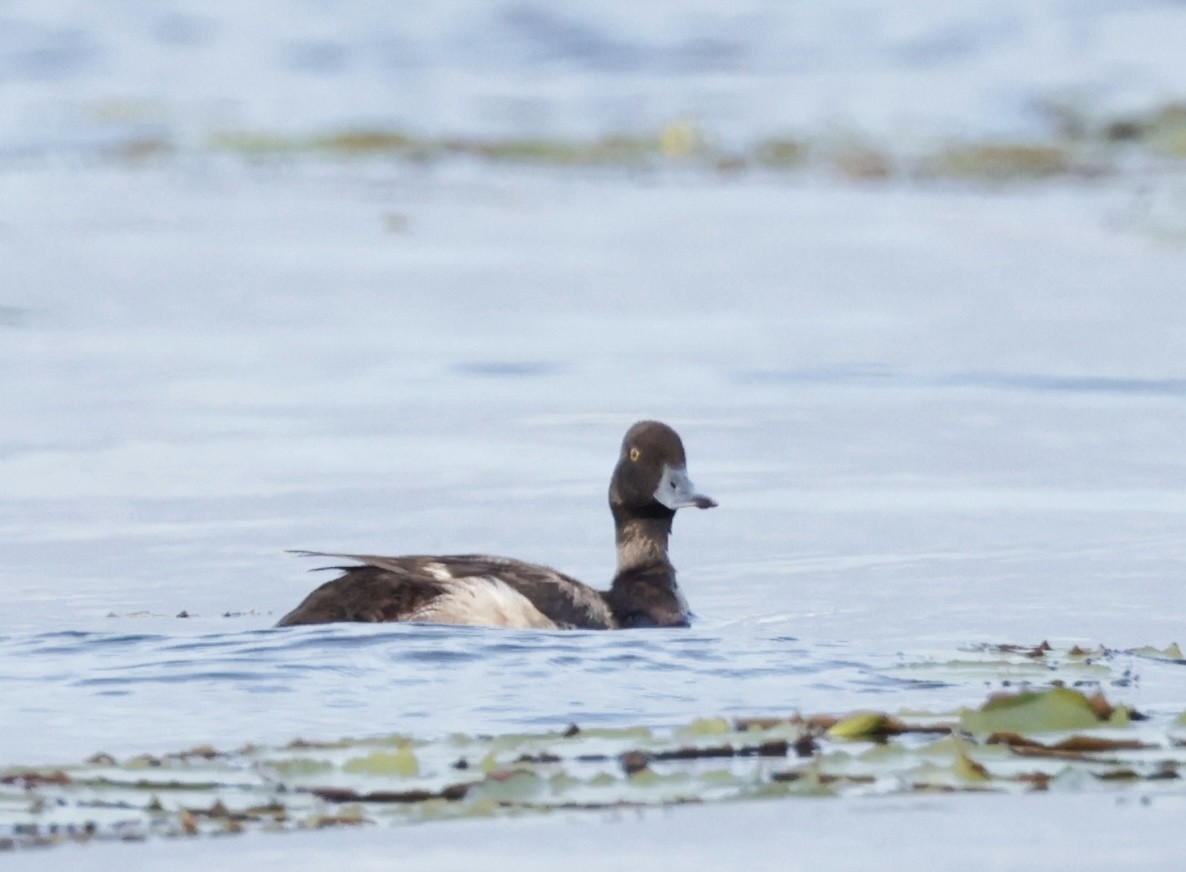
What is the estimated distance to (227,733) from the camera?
22.5ft

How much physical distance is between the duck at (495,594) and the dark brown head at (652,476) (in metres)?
0.02

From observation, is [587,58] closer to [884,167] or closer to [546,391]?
[884,167]

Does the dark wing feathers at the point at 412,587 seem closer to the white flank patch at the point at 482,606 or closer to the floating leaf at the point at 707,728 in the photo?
the white flank patch at the point at 482,606

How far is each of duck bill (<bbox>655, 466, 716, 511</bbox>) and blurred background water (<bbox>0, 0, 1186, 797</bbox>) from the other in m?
0.33

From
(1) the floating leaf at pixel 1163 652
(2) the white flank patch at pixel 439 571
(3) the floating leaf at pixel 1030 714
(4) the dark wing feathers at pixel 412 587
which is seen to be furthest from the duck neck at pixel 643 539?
(3) the floating leaf at pixel 1030 714

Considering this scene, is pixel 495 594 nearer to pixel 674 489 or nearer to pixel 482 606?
pixel 482 606

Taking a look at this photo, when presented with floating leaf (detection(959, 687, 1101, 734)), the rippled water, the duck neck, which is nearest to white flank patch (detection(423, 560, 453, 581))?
the rippled water

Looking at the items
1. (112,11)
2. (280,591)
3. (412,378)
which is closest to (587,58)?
(112,11)

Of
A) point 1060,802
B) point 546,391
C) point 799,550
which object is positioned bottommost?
point 1060,802

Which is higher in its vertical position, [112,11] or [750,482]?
[112,11]

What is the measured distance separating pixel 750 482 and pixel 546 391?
2.61 m

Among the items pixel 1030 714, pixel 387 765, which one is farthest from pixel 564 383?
pixel 387 765

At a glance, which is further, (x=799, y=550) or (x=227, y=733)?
(x=799, y=550)

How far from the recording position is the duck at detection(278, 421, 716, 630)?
27.7ft
